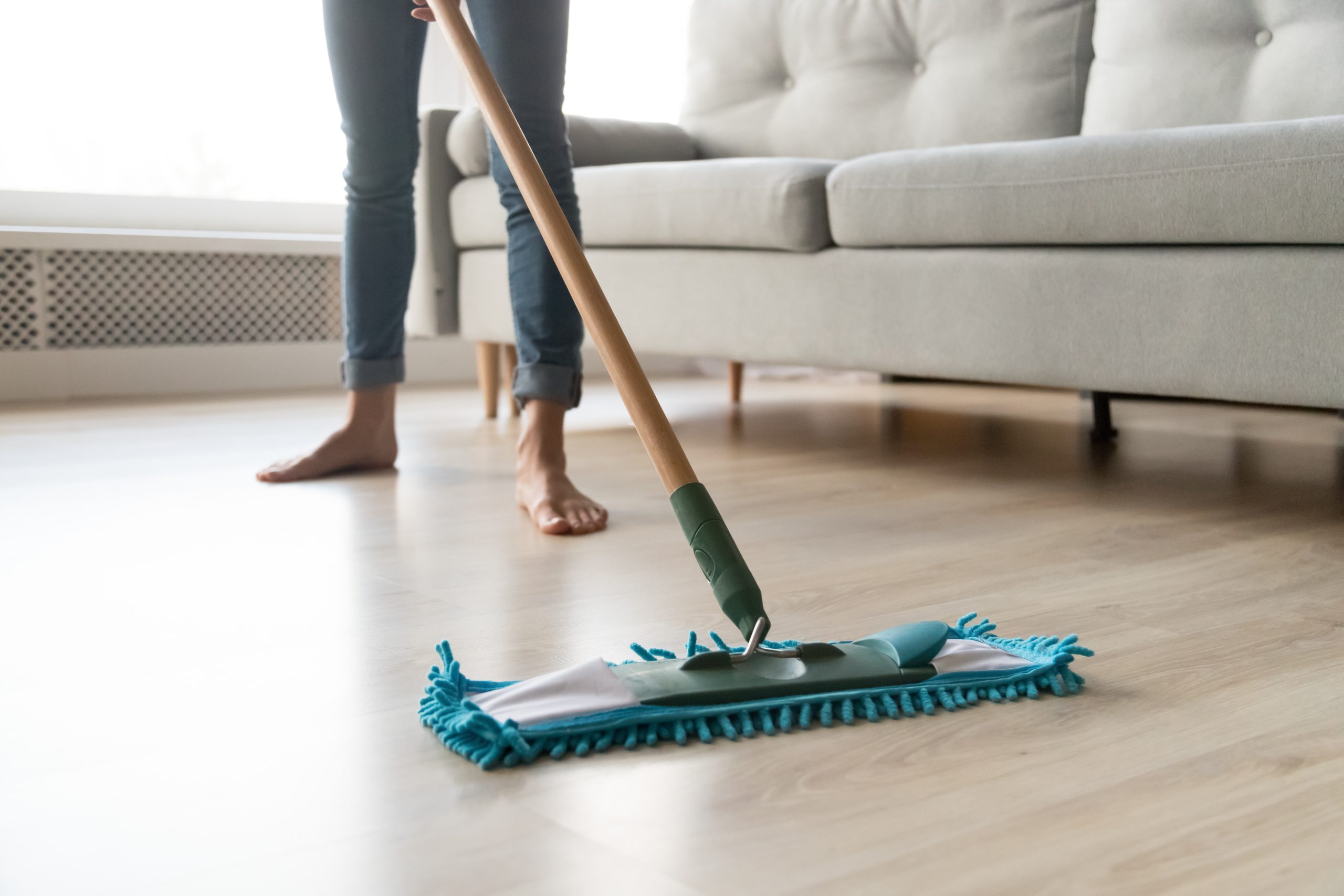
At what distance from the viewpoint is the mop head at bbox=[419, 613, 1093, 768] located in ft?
2.26

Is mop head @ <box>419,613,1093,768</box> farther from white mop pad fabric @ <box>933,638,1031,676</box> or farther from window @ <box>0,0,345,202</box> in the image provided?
window @ <box>0,0,345,202</box>

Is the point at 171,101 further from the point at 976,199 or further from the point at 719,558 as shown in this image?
the point at 719,558

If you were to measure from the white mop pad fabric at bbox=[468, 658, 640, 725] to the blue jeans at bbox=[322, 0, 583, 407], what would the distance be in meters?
0.79

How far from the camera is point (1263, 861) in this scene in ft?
1.84

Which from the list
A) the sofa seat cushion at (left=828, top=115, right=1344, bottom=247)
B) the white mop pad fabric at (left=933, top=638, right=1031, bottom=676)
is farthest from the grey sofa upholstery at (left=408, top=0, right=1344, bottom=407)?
the white mop pad fabric at (left=933, top=638, right=1031, bottom=676)

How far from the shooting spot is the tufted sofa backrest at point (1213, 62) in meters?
1.92

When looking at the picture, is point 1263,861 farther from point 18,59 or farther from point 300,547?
point 18,59

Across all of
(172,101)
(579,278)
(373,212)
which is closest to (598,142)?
(373,212)

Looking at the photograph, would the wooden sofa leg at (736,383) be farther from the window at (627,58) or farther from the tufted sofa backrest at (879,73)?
the window at (627,58)

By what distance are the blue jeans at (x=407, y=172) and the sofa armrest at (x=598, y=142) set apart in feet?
1.90

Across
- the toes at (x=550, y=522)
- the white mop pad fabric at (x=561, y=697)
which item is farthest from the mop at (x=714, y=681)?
the toes at (x=550, y=522)

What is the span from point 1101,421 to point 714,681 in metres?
1.62

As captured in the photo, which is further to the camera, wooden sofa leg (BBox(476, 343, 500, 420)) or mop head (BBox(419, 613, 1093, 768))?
wooden sofa leg (BBox(476, 343, 500, 420))

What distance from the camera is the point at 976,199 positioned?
160 centimetres
